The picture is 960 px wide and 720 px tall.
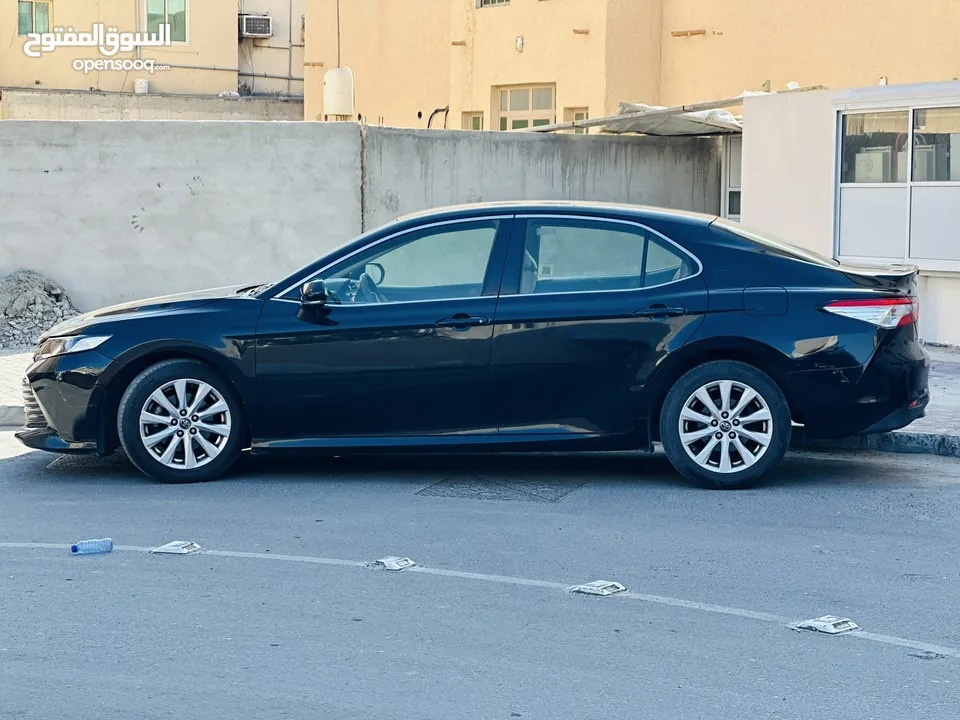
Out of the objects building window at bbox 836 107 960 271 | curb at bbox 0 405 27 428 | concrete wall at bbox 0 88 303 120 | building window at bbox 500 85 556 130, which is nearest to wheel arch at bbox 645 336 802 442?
curb at bbox 0 405 27 428

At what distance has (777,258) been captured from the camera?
26.8 ft

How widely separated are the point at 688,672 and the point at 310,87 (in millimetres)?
29790

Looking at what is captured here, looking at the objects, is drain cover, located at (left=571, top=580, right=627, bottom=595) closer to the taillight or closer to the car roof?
the taillight

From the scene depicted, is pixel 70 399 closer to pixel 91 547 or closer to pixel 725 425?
pixel 91 547

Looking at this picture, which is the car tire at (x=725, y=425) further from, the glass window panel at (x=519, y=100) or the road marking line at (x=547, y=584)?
the glass window panel at (x=519, y=100)

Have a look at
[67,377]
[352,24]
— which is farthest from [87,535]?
[352,24]

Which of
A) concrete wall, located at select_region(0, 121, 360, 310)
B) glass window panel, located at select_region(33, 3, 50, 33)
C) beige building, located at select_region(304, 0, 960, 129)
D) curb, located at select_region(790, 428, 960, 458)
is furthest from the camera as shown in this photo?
glass window panel, located at select_region(33, 3, 50, 33)

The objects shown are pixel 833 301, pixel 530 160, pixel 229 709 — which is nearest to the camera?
pixel 229 709

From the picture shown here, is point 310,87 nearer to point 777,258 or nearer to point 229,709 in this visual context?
point 777,258

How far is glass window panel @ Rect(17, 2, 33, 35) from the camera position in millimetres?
36125

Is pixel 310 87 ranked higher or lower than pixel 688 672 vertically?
higher

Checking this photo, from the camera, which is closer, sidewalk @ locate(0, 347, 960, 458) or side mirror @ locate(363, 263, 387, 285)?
side mirror @ locate(363, 263, 387, 285)

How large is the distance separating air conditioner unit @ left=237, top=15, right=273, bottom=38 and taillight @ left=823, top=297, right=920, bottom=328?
32045 mm

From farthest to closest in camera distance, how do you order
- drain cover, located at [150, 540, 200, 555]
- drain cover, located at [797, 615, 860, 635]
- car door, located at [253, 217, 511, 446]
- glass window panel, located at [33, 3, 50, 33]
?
glass window panel, located at [33, 3, 50, 33], car door, located at [253, 217, 511, 446], drain cover, located at [150, 540, 200, 555], drain cover, located at [797, 615, 860, 635]
